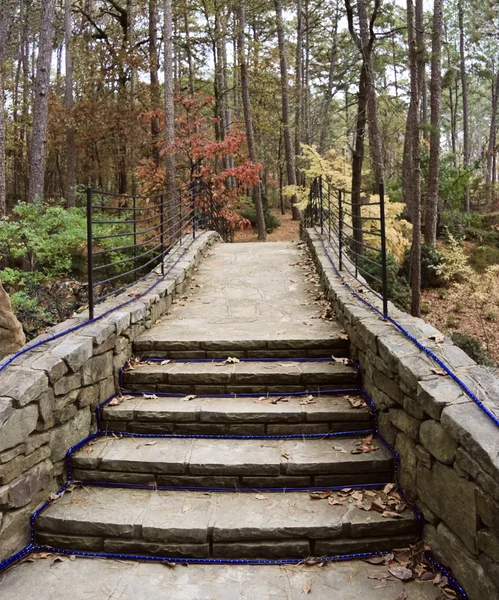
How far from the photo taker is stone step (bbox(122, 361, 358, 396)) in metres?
4.04

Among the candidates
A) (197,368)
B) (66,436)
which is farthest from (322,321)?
(66,436)

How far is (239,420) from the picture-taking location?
3672mm

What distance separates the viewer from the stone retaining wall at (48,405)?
2844 millimetres

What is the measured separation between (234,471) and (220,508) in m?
0.27

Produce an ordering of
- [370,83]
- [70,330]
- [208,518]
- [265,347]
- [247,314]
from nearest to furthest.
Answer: [208,518]
[70,330]
[265,347]
[247,314]
[370,83]

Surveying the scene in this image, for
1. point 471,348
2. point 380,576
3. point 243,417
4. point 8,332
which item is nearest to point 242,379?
point 243,417

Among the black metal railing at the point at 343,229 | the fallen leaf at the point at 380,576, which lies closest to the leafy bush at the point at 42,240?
the black metal railing at the point at 343,229

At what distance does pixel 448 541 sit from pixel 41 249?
29.8 ft

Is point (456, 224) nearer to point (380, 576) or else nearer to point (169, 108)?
point (169, 108)

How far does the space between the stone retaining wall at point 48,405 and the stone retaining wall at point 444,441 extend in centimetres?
213

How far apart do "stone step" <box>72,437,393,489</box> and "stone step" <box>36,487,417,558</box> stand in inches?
5.3

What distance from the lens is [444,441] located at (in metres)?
2.56

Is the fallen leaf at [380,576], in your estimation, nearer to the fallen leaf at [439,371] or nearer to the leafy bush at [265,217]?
the fallen leaf at [439,371]

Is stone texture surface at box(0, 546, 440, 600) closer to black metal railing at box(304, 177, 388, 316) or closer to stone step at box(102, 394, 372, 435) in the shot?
stone step at box(102, 394, 372, 435)
